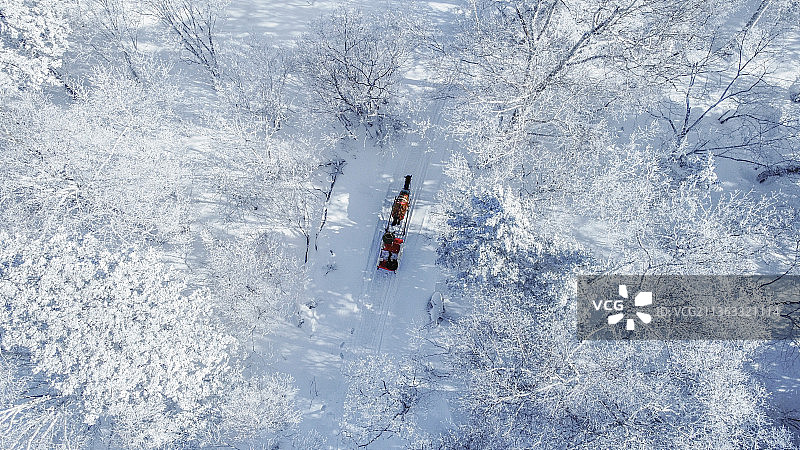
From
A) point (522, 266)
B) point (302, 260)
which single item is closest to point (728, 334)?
point (522, 266)

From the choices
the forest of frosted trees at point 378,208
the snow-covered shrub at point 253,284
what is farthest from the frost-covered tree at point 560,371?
the snow-covered shrub at point 253,284

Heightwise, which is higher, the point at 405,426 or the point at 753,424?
the point at 753,424

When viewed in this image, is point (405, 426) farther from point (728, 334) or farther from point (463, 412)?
point (728, 334)

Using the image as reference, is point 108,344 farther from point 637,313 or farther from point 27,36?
point 637,313

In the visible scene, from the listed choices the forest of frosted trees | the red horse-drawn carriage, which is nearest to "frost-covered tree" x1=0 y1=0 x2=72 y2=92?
the forest of frosted trees

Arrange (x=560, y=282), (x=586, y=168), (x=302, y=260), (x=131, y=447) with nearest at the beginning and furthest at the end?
(x=560, y=282), (x=131, y=447), (x=586, y=168), (x=302, y=260)

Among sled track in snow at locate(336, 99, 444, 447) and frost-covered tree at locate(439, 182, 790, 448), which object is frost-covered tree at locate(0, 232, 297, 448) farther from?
frost-covered tree at locate(439, 182, 790, 448)

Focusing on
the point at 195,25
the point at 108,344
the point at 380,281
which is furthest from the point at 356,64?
the point at 108,344
